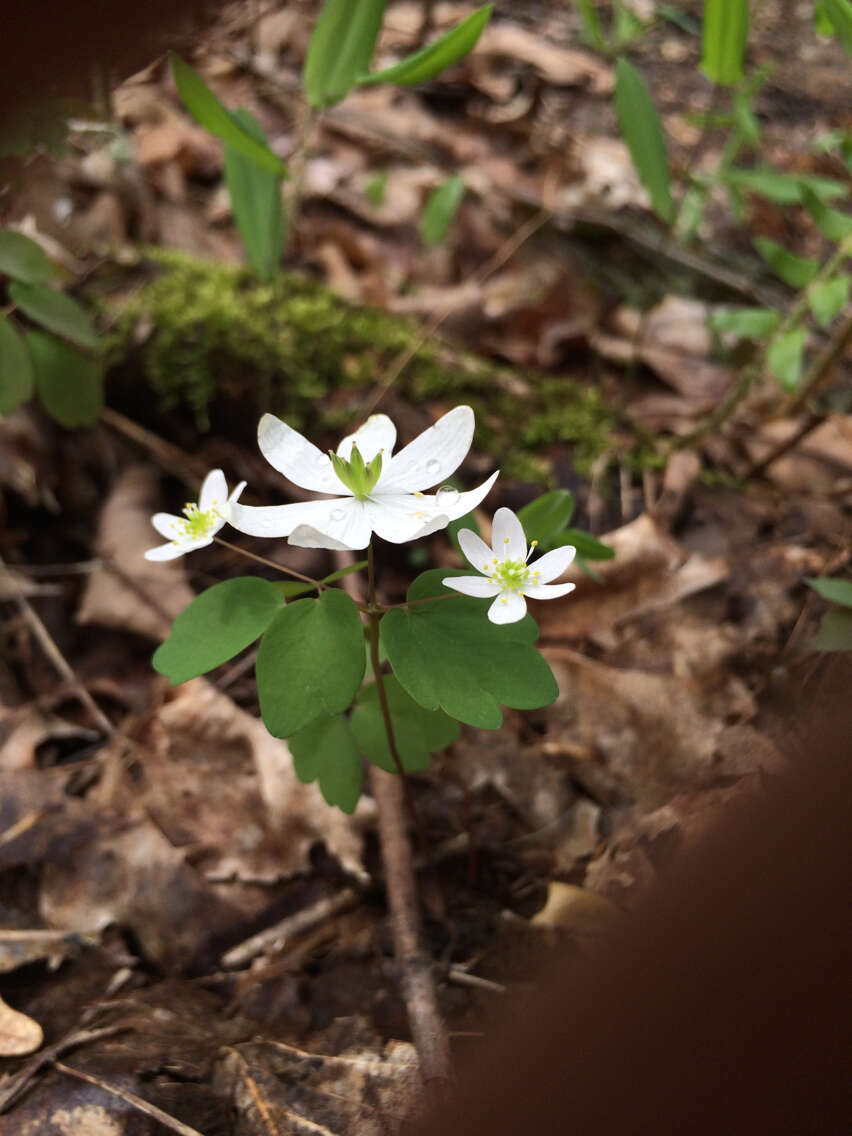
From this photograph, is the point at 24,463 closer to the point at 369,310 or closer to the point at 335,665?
the point at 369,310

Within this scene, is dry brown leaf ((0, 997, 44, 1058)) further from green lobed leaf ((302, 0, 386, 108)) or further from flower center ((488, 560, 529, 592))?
green lobed leaf ((302, 0, 386, 108))

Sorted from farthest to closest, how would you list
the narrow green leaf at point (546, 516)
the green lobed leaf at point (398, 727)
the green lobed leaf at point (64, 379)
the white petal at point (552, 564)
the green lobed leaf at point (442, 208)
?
1. the green lobed leaf at point (442, 208)
2. the green lobed leaf at point (64, 379)
3. the narrow green leaf at point (546, 516)
4. the green lobed leaf at point (398, 727)
5. the white petal at point (552, 564)


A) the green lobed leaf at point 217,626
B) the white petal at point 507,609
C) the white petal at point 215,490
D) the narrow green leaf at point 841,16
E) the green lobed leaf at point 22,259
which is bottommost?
the green lobed leaf at point 217,626

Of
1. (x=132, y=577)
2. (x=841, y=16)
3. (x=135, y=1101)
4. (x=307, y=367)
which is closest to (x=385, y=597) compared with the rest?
(x=132, y=577)

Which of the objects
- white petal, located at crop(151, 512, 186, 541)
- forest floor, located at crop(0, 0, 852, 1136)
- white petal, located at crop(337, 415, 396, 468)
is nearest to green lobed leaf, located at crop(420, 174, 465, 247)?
forest floor, located at crop(0, 0, 852, 1136)

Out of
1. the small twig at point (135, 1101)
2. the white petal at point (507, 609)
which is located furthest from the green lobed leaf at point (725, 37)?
the small twig at point (135, 1101)

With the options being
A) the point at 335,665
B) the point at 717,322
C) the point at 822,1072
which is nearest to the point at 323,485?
the point at 335,665

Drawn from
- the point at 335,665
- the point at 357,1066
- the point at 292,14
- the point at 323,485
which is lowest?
the point at 357,1066

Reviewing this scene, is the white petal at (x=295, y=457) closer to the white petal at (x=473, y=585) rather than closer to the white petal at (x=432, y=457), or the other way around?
the white petal at (x=432, y=457)
